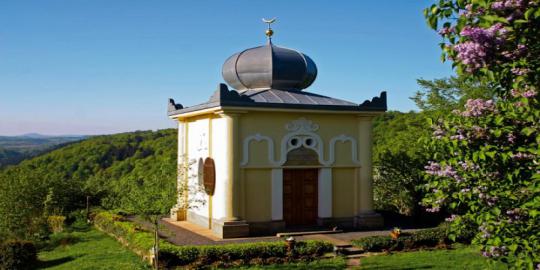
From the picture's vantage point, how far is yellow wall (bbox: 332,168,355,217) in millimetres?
17297

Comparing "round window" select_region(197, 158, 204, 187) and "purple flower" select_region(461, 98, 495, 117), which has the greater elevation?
"purple flower" select_region(461, 98, 495, 117)

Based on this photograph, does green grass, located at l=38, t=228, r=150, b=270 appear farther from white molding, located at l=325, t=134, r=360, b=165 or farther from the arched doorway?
white molding, located at l=325, t=134, r=360, b=165

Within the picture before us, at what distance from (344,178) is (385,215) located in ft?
11.0

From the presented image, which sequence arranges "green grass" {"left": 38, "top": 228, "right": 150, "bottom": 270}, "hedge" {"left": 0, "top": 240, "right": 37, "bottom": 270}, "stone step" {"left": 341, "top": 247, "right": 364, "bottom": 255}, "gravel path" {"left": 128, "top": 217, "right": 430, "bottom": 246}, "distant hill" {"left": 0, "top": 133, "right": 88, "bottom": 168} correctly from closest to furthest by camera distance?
"green grass" {"left": 38, "top": 228, "right": 150, "bottom": 270}, "stone step" {"left": 341, "top": 247, "right": 364, "bottom": 255}, "hedge" {"left": 0, "top": 240, "right": 37, "bottom": 270}, "gravel path" {"left": 128, "top": 217, "right": 430, "bottom": 246}, "distant hill" {"left": 0, "top": 133, "right": 88, "bottom": 168}

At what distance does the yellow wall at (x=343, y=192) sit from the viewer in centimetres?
1730

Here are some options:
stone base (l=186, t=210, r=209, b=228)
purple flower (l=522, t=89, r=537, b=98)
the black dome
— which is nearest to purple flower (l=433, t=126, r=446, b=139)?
purple flower (l=522, t=89, r=537, b=98)

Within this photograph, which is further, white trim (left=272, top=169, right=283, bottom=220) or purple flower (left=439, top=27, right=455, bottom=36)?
white trim (left=272, top=169, right=283, bottom=220)

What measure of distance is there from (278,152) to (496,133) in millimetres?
11346

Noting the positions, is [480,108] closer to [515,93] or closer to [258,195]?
A: [515,93]

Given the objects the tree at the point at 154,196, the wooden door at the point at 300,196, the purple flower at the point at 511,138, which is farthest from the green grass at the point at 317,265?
the purple flower at the point at 511,138

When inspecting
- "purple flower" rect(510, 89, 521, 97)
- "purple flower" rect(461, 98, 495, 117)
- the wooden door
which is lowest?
the wooden door

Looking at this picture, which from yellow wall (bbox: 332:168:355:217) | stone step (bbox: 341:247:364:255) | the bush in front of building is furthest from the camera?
yellow wall (bbox: 332:168:355:217)

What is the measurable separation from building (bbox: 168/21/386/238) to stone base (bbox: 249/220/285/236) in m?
0.03

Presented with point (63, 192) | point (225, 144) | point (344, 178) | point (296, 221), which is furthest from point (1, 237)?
point (344, 178)
